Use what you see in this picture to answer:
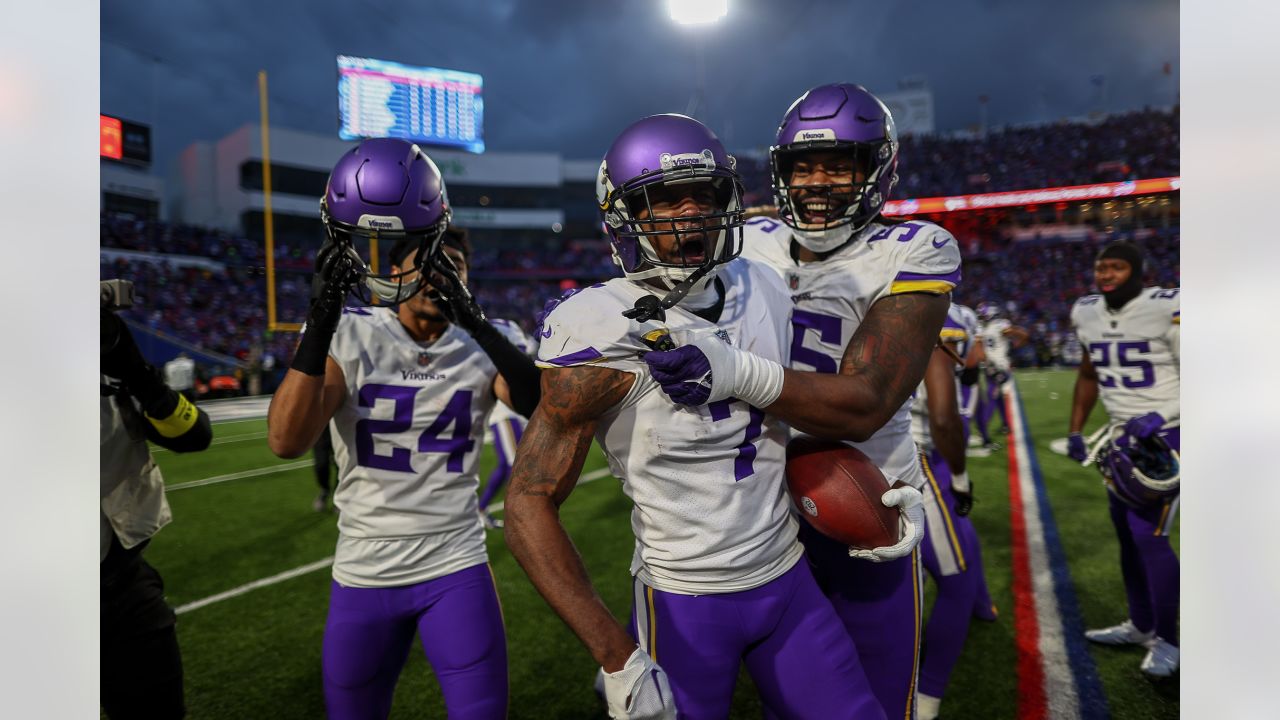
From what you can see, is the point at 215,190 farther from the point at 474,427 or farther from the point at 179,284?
the point at 474,427

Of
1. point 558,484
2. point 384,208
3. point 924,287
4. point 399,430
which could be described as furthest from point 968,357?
point 558,484

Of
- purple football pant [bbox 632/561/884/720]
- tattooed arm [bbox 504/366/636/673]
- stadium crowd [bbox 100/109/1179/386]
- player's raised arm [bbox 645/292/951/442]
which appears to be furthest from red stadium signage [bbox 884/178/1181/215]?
tattooed arm [bbox 504/366/636/673]

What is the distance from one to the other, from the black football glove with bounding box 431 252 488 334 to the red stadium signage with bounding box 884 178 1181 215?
98.8ft

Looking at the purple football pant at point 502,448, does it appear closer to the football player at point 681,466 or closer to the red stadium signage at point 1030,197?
the football player at point 681,466

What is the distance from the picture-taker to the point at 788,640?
1655 mm

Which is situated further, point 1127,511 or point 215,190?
point 215,190

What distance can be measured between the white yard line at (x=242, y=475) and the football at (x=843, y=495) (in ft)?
27.0

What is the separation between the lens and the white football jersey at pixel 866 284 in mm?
1878

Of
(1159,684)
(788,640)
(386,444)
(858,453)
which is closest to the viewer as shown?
(788,640)

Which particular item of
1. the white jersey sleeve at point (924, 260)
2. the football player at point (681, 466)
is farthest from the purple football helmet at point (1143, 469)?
the football player at point (681, 466)
